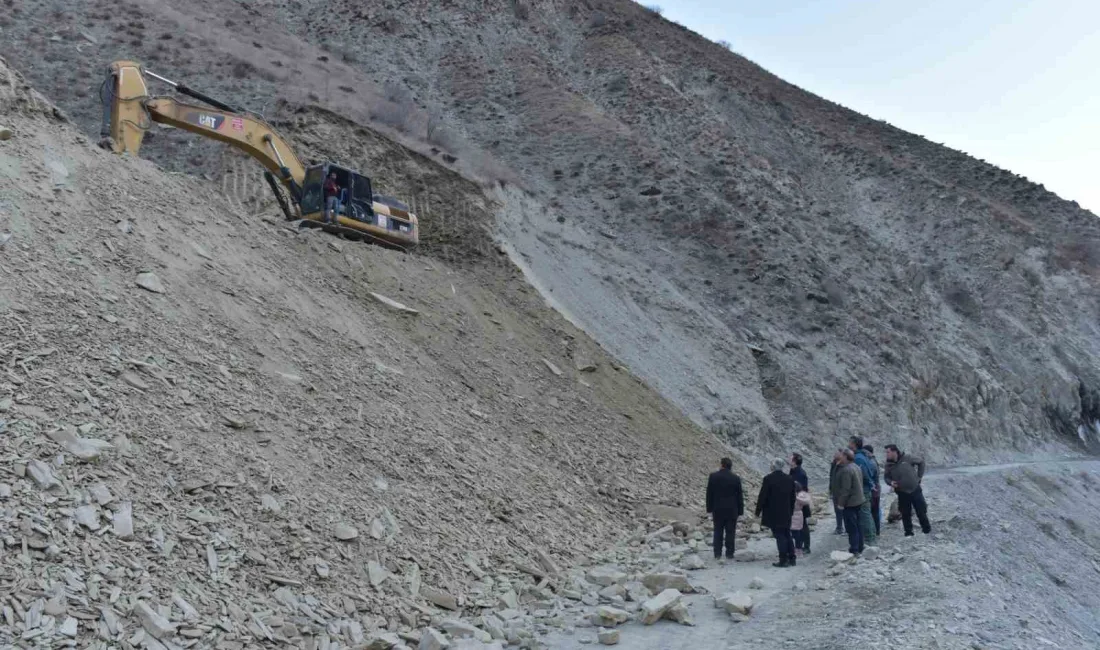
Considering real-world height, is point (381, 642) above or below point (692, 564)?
above

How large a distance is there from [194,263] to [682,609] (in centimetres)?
710

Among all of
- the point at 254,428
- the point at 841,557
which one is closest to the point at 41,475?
the point at 254,428

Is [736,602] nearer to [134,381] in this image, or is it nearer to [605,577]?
[605,577]

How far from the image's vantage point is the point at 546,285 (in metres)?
19.2

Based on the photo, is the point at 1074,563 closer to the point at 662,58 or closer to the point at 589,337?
the point at 589,337

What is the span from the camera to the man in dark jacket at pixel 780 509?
9.89 metres

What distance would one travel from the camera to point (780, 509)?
9.90 metres

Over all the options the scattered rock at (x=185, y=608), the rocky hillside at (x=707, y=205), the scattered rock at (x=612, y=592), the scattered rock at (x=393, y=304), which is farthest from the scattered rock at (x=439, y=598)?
the rocky hillside at (x=707, y=205)

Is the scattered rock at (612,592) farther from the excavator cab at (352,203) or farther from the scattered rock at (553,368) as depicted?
the excavator cab at (352,203)

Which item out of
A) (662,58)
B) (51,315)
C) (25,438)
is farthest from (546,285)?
(662,58)

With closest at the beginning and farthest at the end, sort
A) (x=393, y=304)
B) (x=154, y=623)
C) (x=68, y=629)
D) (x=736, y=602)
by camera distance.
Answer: (x=68, y=629)
(x=154, y=623)
(x=736, y=602)
(x=393, y=304)

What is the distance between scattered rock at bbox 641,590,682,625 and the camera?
775 centimetres

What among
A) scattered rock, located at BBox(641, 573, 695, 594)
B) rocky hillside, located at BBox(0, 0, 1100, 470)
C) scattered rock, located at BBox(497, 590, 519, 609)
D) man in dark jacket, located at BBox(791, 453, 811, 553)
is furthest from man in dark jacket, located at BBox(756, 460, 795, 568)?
rocky hillside, located at BBox(0, 0, 1100, 470)

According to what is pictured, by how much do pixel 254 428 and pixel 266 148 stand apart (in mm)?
8357
